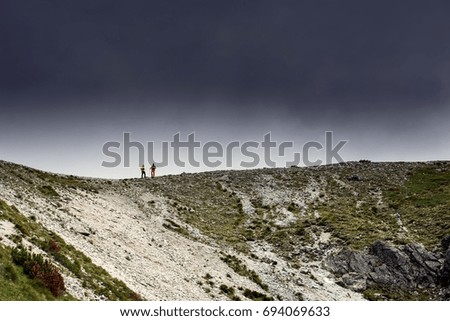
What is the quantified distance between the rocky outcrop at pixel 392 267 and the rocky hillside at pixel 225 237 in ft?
0.41

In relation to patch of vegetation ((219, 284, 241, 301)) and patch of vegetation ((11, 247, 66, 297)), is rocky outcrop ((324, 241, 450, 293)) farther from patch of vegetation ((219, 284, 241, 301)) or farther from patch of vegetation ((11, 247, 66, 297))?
patch of vegetation ((11, 247, 66, 297))

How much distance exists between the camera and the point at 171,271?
38250 mm

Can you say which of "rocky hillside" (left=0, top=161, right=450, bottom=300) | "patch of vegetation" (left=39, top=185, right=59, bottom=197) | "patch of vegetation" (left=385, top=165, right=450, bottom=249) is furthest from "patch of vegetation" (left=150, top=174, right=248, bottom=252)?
"patch of vegetation" (left=385, top=165, right=450, bottom=249)

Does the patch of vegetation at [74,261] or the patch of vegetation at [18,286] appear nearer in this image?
the patch of vegetation at [18,286]

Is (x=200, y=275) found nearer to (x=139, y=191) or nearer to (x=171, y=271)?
(x=171, y=271)

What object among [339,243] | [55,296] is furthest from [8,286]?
[339,243]

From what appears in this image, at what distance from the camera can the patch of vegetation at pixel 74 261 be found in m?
27.4

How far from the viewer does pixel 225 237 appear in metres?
55.1

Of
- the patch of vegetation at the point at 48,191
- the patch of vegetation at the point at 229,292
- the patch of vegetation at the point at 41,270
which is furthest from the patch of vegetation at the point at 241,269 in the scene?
the patch of vegetation at the point at 41,270

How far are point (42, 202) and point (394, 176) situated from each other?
67948 mm

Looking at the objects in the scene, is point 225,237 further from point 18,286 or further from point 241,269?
point 18,286

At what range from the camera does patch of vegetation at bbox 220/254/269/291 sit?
4233cm

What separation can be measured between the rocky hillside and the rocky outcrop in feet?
0.41

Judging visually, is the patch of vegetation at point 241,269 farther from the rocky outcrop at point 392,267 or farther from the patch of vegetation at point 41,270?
the patch of vegetation at point 41,270
